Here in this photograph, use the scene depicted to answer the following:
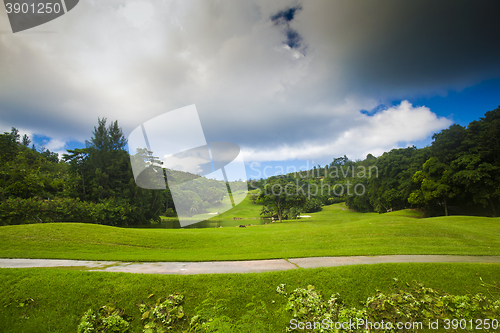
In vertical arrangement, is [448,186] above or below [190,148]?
below

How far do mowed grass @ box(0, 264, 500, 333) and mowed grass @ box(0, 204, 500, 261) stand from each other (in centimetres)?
314

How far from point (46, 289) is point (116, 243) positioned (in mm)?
6876

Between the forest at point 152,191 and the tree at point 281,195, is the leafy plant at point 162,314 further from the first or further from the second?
the tree at point 281,195

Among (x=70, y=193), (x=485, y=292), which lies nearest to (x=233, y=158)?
(x=485, y=292)

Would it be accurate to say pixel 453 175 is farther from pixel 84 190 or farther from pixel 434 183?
pixel 84 190

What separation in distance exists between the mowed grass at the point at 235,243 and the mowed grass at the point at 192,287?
3.14 meters

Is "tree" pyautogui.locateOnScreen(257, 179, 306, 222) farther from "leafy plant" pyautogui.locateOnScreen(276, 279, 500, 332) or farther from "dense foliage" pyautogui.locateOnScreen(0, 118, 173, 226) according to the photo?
"leafy plant" pyautogui.locateOnScreen(276, 279, 500, 332)

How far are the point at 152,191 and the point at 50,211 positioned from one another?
16146mm

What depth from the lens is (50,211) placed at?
19078 millimetres

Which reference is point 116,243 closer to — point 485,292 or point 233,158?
point 233,158

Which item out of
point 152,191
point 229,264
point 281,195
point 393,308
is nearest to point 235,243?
point 229,264

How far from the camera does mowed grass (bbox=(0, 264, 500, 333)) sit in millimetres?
5203

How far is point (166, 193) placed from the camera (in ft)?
126

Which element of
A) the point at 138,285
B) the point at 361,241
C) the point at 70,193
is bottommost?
the point at 361,241
